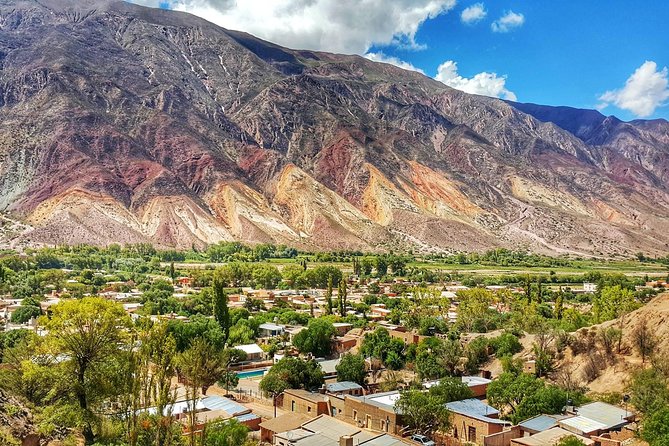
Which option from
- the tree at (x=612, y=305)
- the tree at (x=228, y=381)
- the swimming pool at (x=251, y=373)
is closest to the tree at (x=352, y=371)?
the tree at (x=228, y=381)

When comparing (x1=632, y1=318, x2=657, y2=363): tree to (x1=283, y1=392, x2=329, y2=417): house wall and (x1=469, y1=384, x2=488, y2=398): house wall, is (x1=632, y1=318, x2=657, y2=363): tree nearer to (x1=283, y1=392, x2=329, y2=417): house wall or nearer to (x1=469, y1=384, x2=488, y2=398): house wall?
(x1=469, y1=384, x2=488, y2=398): house wall

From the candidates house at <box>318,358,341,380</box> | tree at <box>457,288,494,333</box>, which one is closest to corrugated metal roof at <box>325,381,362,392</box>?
house at <box>318,358,341,380</box>

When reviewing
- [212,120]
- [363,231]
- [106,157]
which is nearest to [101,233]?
[106,157]

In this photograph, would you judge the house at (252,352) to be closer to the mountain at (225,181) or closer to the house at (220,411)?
the house at (220,411)

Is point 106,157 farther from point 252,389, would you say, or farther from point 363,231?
point 252,389

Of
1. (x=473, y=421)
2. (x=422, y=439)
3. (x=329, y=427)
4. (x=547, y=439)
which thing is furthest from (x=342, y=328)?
(x=547, y=439)

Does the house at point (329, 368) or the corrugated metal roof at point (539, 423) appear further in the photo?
the house at point (329, 368)
